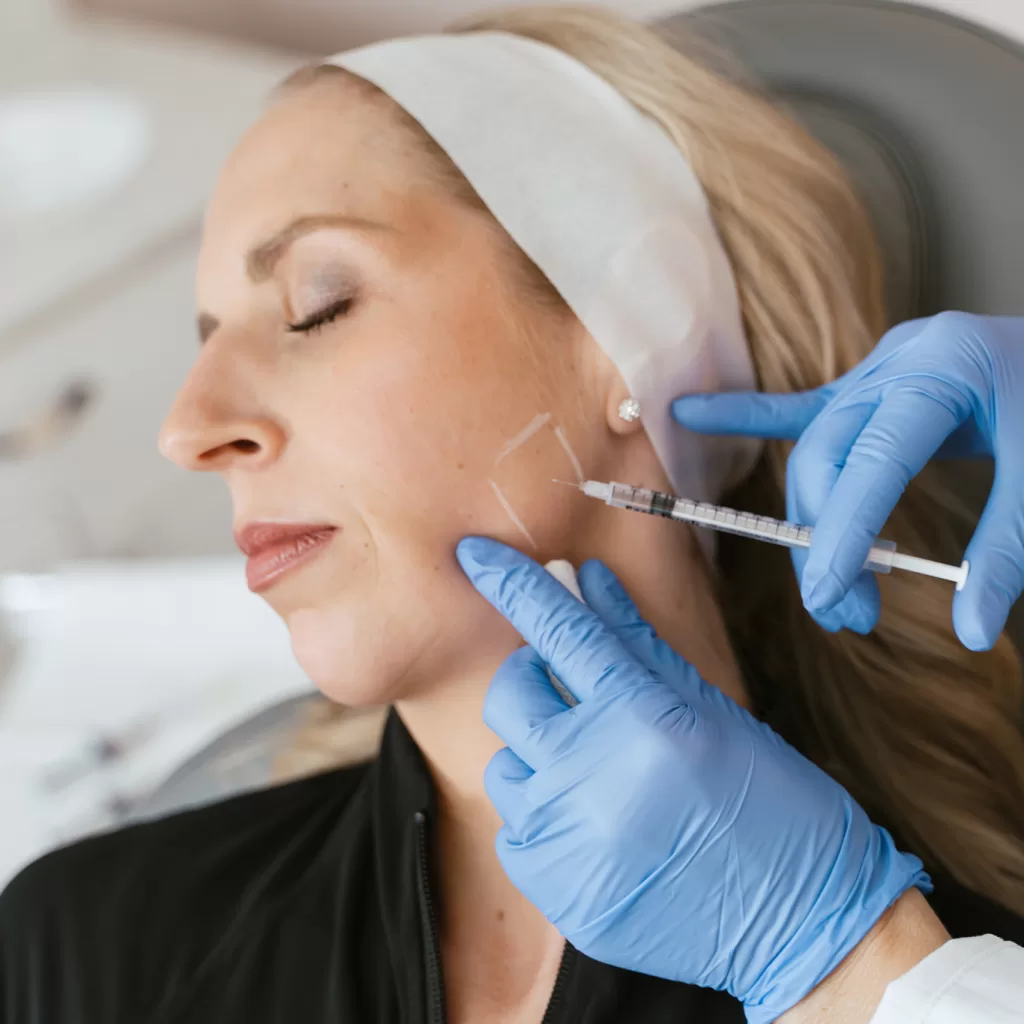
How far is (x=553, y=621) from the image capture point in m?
0.92

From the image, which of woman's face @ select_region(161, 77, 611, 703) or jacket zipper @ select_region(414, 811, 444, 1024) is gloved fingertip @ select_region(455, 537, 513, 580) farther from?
jacket zipper @ select_region(414, 811, 444, 1024)

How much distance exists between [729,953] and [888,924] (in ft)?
0.49

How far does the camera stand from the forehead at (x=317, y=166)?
101 cm

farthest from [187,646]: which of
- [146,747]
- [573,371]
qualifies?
[573,371]

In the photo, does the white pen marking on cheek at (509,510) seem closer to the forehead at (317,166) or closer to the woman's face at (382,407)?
the woman's face at (382,407)

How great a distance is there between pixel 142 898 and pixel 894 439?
1060 mm

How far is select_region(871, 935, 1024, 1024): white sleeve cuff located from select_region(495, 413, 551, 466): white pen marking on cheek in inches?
23.5

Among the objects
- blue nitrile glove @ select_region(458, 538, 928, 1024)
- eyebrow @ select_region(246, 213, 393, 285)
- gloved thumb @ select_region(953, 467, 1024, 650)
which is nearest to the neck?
blue nitrile glove @ select_region(458, 538, 928, 1024)

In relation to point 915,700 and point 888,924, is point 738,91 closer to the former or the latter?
point 915,700

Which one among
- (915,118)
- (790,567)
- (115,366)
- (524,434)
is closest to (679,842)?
(524,434)

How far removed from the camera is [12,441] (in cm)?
199

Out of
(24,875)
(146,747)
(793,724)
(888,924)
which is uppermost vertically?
(888,924)

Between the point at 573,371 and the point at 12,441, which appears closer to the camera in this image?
the point at 573,371

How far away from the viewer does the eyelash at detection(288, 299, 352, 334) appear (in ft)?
3.28
